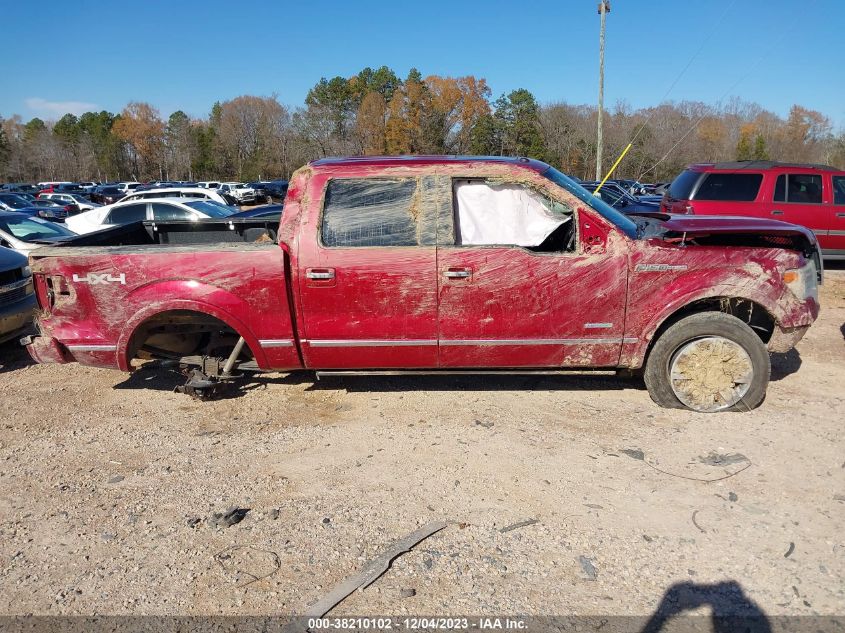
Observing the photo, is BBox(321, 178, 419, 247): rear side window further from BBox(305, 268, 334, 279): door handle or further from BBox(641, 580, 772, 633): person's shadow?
BBox(641, 580, 772, 633): person's shadow

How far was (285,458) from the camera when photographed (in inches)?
155

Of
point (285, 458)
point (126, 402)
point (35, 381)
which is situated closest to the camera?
point (285, 458)

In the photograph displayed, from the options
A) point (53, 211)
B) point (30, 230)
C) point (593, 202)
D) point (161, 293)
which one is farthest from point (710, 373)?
point (53, 211)

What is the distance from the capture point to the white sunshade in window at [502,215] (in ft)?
14.4

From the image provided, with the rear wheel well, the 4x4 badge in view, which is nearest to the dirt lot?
the rear wheel well

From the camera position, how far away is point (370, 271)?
4.27 metres

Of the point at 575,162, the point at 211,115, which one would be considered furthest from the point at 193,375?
the point at 211,115

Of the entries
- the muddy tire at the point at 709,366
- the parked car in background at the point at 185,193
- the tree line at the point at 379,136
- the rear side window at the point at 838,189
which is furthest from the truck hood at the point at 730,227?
the tree line at the point at 379,136

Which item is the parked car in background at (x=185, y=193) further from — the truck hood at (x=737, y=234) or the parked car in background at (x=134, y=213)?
the truck hood at (x=737, y=234)

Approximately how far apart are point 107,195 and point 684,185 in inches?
1594

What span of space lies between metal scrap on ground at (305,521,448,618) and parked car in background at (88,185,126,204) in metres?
38.9

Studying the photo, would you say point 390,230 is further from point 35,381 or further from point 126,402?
point 35,381

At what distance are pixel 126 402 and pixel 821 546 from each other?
4894mm

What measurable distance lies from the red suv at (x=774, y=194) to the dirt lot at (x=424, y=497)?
5.50 meters
